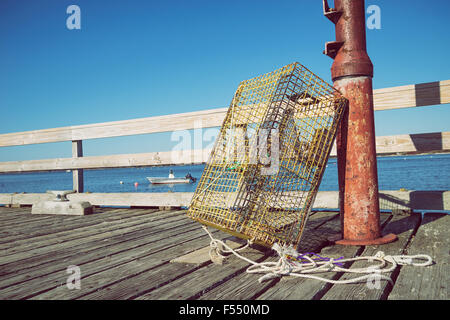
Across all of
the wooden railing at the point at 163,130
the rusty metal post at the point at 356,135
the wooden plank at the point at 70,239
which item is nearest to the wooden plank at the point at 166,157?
the wooden railing at the point at 163,130

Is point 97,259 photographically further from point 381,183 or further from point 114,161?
point 381,183

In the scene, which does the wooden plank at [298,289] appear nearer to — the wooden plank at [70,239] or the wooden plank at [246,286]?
Answer: the wooden plank at [246,286]

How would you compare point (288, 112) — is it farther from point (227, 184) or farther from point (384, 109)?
point (384, 109)

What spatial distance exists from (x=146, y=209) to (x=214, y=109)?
70.7 inches

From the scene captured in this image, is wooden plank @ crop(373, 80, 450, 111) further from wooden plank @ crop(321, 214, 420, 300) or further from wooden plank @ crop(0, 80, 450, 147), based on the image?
wooden plank @ crop(321, 214, 420, 300)

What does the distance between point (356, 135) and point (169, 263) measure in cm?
155

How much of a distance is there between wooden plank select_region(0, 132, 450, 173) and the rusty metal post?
1.22 m

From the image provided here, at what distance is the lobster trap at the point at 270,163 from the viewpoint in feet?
6.93

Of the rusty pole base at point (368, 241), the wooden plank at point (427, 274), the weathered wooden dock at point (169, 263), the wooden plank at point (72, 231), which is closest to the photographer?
the wooden plank at point (427, 274)

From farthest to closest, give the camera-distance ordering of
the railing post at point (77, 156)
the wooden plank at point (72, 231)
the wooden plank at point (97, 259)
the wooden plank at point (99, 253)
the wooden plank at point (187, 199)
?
1. the railing post at point (77, 156)
2. the wooden plank at point (187, 199)
3. the wooden plank at point (72, 231)
4. the wooden plank at point (99, 253)
5. the wooden plank at point (97, 259)

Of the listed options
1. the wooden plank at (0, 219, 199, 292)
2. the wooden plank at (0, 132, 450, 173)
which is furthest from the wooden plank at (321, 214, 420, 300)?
the wooden plank at (0, 219, 199, 292)

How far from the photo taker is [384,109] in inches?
138

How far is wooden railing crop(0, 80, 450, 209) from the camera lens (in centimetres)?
330
